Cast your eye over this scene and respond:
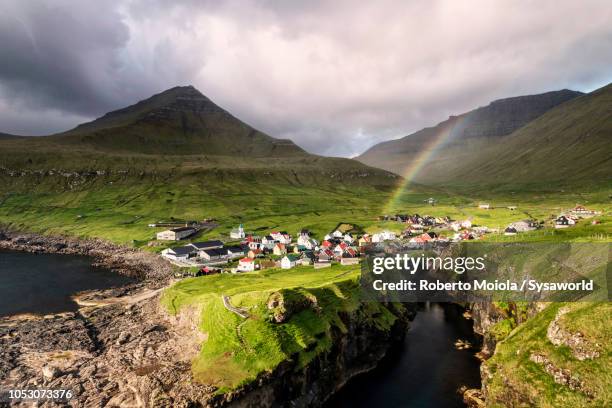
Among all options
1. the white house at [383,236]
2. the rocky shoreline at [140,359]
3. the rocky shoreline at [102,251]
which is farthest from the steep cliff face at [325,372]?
the white house at [383,236]

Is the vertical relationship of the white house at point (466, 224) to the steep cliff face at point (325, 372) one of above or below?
above

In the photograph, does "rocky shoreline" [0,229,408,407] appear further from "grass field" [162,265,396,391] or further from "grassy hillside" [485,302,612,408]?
"grassy hillside" [485,302,612,408]

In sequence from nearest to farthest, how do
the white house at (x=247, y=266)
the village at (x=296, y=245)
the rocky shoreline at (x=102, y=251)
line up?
the white house at (x=247, y=266) < the village at (x=296, y=245) < the rocky shoreline at (x=102, y=251)

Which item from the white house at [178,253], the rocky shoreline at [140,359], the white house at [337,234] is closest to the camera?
the rocky shoreline at [140,359]

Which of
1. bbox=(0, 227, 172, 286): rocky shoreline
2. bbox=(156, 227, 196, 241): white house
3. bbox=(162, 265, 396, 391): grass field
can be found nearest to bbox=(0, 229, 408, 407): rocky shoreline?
bbox=(162, 265, 396, 391): grass field

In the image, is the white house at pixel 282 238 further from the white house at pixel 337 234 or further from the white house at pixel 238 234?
the white house at pixel 337 234

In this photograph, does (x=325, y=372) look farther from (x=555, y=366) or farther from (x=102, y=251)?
(x=102, y=251)

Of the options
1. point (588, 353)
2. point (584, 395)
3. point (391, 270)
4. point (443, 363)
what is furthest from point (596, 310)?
point (391, 270)

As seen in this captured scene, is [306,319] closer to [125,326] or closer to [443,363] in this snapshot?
[443,363]
